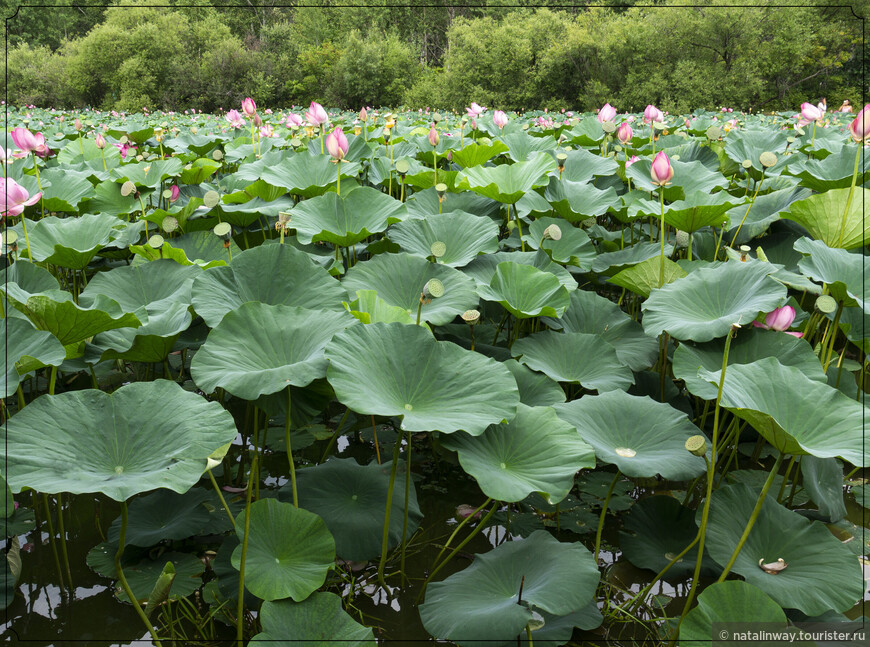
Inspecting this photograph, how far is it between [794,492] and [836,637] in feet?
1.90

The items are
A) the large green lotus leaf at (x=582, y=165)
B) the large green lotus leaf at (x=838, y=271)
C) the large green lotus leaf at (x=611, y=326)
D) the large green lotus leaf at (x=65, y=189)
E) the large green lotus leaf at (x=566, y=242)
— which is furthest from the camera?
the large green lotus leaf at (x=582, y=165)

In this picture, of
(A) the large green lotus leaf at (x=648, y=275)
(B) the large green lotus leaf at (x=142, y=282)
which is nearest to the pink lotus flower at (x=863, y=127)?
(A) the large green lotus leaf at (x=648, y=275)

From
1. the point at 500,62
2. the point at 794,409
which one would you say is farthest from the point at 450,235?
the point at 500,62

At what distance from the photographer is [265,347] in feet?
4.10

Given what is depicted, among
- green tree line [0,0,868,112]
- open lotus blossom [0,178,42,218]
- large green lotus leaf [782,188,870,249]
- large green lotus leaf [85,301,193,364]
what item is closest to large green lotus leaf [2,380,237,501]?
large green lotus leaf [85,301,193,364]

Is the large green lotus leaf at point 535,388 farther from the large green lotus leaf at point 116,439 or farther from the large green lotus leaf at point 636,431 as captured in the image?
the large green lotus leaf at point 116,439

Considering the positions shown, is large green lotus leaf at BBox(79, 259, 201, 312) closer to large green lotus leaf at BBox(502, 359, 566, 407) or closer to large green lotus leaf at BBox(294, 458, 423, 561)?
large green lotus leaf at BBox(294, 458, 423, 561)

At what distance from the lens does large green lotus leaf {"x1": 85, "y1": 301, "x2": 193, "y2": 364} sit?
1.30 meters

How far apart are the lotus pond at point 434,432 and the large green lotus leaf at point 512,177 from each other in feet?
0.05

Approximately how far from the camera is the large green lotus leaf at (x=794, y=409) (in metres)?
1.02

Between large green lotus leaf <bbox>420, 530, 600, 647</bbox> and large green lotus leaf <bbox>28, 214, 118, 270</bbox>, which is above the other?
large green lotus leaf <bbox>28, 214, 118, 270</bbox>

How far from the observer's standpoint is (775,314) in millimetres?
1382

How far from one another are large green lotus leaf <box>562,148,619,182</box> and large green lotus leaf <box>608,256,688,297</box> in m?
0.91

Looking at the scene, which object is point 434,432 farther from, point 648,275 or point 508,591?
point 648,275
